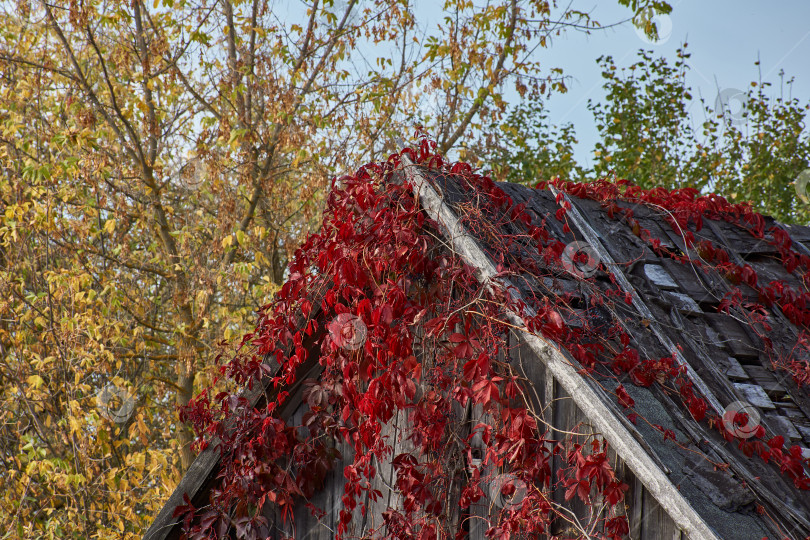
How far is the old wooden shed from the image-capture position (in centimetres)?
214

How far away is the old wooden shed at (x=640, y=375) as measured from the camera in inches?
84.1

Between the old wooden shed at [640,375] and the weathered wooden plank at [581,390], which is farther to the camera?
the old wooden shed at [640,375]

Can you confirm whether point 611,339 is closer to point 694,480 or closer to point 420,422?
point 694,480

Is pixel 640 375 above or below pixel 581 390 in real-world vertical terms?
below

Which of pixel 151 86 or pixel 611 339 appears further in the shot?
pixel 151 86

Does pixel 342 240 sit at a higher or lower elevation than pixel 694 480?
higher

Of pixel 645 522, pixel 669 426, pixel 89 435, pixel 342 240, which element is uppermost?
pixel 89 435

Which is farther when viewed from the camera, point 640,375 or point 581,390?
point 640,375

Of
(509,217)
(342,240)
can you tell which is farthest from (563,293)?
(342,240)

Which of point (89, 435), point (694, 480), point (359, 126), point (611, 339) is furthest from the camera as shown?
point (359, 126)

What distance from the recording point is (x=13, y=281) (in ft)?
25.8

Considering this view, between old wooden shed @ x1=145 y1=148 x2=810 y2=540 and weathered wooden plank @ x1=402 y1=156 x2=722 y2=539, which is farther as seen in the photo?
old wooden shed @ x1=145 y1=148 x2=810 y2=540

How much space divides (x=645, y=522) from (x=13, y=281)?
775 centimetres

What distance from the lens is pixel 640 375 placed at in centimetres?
244
